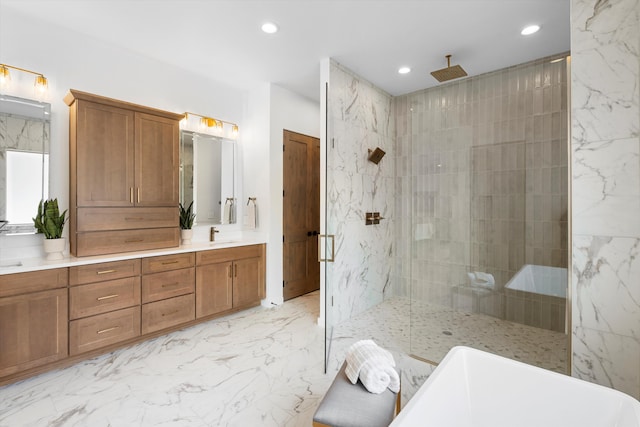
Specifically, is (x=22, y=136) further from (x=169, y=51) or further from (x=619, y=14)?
(x=619, y=14)

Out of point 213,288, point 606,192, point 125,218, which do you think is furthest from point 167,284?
point 606,192

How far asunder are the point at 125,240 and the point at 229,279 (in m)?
1.12

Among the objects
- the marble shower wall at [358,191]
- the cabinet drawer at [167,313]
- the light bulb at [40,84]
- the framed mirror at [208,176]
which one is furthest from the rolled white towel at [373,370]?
the light bulb at [40,84]

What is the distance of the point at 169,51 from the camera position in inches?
119

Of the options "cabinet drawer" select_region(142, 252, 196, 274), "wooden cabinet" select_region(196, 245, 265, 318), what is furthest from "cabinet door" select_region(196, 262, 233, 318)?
"cabinet drawer" select_region(142, 252, 196, 274)

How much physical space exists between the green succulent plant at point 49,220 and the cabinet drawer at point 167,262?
0.70m

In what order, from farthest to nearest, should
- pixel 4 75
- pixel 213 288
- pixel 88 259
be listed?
pixel 213 288, pixel 88 259, pixel 4 75

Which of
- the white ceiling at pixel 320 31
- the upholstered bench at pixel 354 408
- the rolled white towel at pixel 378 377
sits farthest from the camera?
the white ceiling at pixel 320 31

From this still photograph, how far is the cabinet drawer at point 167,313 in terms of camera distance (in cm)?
274

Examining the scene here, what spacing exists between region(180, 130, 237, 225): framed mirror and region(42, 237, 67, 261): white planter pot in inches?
47.2

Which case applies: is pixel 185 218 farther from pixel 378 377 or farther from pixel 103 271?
pixel 378 377

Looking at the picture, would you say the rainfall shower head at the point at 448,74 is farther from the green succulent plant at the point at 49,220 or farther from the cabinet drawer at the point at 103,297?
the green succulent plant at the point at 49,220

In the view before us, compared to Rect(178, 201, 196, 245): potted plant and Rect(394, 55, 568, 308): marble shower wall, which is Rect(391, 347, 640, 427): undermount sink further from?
Rect(178, 201, 196, 245): potted plant

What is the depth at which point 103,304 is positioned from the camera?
2480 mm
